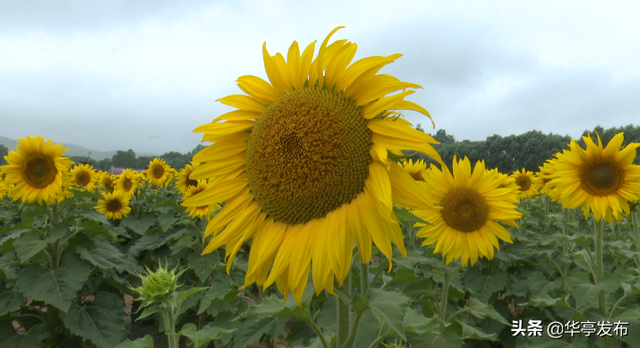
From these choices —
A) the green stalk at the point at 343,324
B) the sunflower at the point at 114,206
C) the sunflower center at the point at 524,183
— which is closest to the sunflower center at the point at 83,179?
the sunflower at the point at 114,206

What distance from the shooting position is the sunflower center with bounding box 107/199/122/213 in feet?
24.6

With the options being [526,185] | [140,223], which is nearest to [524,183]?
[526,185]

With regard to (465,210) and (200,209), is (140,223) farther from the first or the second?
(465,210)

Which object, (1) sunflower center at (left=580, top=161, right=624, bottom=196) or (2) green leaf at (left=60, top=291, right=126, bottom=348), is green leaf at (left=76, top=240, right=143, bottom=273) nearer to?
(2) green leaf at (left=60, top=291, right=126, bottom=348)

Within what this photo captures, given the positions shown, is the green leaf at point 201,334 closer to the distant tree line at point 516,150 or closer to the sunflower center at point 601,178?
the sunflower center at point 601,178

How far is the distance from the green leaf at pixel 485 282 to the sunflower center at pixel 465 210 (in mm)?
1864

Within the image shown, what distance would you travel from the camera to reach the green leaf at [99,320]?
12.6ft

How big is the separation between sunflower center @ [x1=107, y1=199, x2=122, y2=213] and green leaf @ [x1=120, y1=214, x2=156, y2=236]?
10.5 inches

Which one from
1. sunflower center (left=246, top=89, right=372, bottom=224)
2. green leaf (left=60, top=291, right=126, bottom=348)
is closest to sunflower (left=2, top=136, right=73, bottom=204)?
green leaf (left=60, top=291, right=126, bottom=348)

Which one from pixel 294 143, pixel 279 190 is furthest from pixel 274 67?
pixel 279 190

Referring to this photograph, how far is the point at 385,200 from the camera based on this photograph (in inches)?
42.8

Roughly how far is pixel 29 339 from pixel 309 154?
450 cm

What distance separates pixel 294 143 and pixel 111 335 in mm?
3909

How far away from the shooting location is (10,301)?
3.90m
